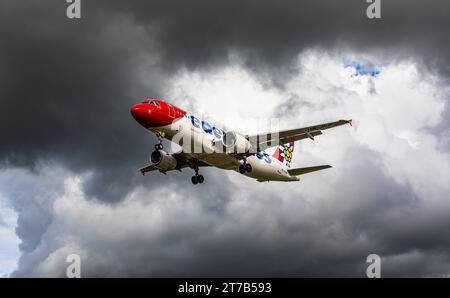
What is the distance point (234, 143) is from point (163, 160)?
966 centimetres

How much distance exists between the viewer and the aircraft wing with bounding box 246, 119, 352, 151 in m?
55.1

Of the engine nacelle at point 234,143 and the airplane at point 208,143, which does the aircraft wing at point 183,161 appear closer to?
the airplane at point 208,143

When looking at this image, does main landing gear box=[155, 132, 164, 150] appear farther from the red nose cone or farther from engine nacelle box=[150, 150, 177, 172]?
engine nacelle box=[150, 150, 177, 172]

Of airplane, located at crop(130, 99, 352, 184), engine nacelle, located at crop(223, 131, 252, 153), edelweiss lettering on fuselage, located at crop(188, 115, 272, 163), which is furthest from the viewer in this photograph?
engine nacelle, located at crop(223, 131, 252, 153)

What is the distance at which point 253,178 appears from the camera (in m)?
67.1

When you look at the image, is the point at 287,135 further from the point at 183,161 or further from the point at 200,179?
the point at 183,161

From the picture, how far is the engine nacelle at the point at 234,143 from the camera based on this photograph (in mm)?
57062

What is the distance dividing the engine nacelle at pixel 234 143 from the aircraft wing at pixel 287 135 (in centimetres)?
169

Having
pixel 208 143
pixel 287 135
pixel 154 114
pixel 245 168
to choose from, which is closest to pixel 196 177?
pixel 245 168

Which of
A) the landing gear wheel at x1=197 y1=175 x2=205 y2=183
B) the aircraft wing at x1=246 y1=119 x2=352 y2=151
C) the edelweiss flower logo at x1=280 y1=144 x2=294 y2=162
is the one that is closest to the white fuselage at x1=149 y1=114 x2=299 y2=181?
the aircraft wing at x1=246 y1=119 x2=352 y2=151

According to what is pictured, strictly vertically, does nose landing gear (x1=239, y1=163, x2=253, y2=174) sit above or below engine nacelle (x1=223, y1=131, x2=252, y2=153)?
below
